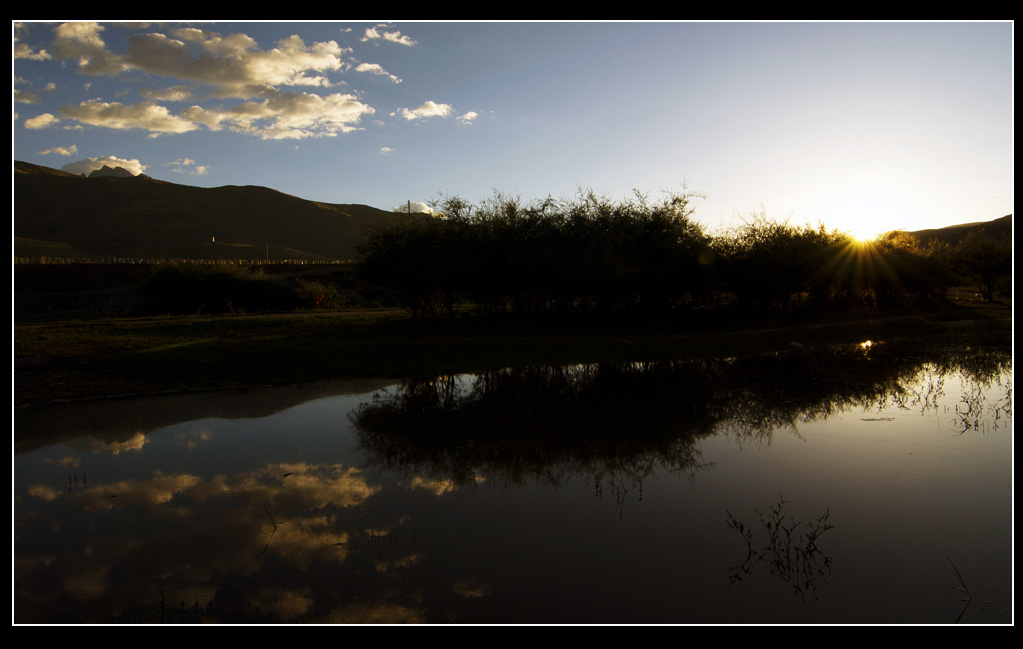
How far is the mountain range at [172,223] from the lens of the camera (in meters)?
113

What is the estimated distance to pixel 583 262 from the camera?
76.7ft

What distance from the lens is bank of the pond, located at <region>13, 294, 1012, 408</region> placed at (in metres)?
13.1

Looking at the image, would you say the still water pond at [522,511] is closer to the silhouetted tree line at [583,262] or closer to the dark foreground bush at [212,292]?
the silhouetted tree line at [583,262]

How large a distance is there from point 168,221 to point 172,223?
1.43 meters

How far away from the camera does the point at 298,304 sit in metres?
35.8

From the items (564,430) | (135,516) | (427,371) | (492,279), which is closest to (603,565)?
(564,430)

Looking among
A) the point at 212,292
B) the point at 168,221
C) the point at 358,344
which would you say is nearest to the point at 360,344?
the point at 358,344

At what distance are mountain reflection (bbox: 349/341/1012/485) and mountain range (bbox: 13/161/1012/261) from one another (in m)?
107

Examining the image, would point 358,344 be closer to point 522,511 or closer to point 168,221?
point 522,511

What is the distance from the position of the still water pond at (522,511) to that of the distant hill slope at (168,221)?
91.1m

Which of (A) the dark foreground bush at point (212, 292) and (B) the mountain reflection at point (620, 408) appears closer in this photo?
(B) the mountain reflection at point (620, 408)

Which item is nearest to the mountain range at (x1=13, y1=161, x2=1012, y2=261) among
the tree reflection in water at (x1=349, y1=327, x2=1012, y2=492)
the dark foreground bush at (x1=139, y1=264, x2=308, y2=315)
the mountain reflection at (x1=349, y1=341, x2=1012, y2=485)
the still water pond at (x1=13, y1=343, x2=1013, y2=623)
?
the dark foreground bush at (x1=139, y1=264, x2=308, y2=315)

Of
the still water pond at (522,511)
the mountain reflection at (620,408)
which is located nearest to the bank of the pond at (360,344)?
the mountain reflection at (620,408)

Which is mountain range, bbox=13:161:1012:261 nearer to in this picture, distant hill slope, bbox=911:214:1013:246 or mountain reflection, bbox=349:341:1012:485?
distant hill slope, bbox=911:214:1013:246
